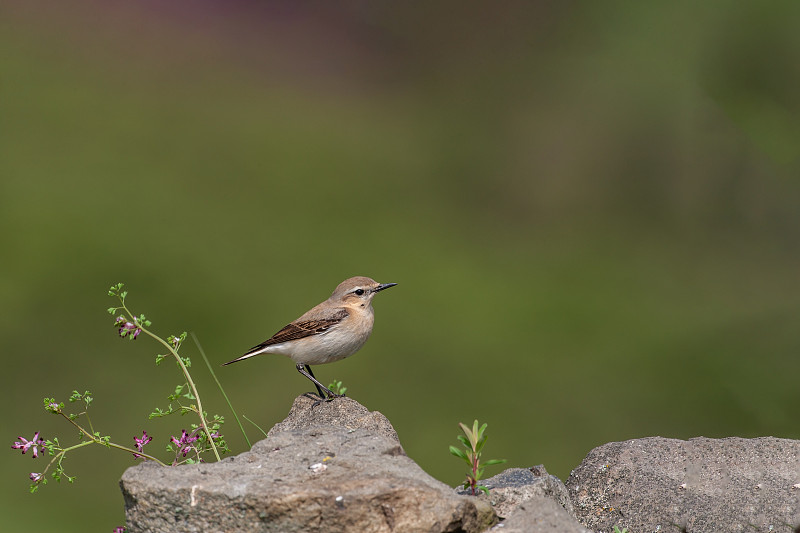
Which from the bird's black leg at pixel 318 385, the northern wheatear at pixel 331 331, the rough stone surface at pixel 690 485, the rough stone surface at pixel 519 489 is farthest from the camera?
the northern wheatear at pixel 331 331

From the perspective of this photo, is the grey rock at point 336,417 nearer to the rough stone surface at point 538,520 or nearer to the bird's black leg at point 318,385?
the bird's black leg at point 318,385

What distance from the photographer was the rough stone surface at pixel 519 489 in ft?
13.1

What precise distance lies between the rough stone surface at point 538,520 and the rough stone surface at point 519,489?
0.51 feet

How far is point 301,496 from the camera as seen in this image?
138 inches

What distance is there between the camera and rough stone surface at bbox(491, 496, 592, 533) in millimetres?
3631

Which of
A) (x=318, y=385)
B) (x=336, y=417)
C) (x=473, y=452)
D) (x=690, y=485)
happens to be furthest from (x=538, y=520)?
(x=318, y=385)

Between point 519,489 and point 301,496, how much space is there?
108cm

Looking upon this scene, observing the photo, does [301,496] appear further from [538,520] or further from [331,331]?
[331,331]

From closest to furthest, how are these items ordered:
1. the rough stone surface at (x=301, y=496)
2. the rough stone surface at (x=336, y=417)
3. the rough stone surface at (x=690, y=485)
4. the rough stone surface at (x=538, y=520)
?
the rough stone surface at (x=301, y=496) < the rough stone surface at (x=538, y=520) < the rough stone surface at (x=690, y=485) < the rough stone surface at (x=336, y=417)

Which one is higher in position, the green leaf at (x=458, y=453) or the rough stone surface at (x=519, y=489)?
the green leaf at (x=458, y=453)

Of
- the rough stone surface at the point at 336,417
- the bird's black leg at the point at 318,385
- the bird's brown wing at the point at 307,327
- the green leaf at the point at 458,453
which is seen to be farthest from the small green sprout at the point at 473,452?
the bird's brown wing at the point at 307,327

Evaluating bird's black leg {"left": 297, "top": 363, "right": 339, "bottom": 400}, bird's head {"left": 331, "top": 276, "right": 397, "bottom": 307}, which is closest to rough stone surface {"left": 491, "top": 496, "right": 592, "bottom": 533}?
bird's black leg {"left": 297, "top": 363, "right": 339, "bottom": 400}

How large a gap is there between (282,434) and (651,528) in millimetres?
1905

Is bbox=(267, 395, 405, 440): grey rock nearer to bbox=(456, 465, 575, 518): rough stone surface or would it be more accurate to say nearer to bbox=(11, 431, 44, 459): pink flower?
bbox=(456, 465, 575, 518): rough stone surface
